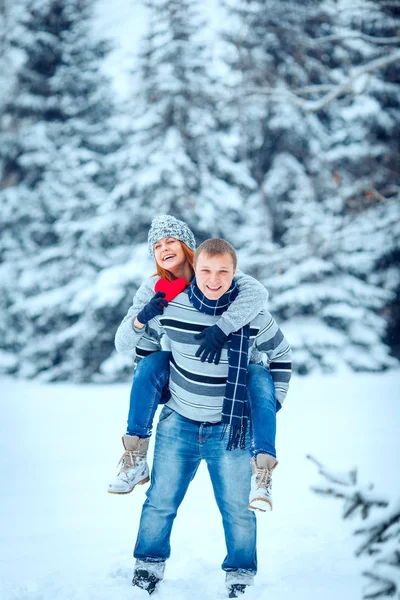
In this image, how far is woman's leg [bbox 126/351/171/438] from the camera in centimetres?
261

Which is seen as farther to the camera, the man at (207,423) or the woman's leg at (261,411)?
the man at (207,423)

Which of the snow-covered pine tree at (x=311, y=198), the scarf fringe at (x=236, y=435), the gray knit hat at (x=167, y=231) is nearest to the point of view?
the scarf fringe at (x=236, y=435)

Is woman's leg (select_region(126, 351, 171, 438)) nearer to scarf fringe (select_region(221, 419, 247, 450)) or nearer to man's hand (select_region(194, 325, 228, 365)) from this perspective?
man's hand (select_region(194, 325, 228, 365))

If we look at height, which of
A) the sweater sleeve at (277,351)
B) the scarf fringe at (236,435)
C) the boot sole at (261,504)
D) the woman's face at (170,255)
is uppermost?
the woman's face at (170,255)

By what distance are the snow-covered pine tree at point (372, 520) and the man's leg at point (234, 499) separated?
39.0 inches

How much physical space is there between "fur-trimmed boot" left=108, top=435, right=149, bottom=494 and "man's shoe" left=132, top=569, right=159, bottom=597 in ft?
1.71

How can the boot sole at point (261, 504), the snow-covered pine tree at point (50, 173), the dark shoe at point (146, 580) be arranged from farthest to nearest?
the snow-covered pine tree at point (50, 173)
the dark shoe at point (146, 580)
the boot sole at point (261, 504)

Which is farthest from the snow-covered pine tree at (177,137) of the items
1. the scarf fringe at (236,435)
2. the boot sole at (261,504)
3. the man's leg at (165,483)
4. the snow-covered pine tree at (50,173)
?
the boot sole at (261,504)

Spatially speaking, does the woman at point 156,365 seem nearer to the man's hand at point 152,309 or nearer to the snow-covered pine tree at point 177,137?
the man's hand at point 152,309

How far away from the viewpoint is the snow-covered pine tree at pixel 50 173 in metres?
13.1

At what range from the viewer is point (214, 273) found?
253 cm

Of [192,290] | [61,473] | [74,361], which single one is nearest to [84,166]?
[74,361]

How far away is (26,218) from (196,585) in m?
13.4

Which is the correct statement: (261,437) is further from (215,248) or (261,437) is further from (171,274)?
(171,274)
